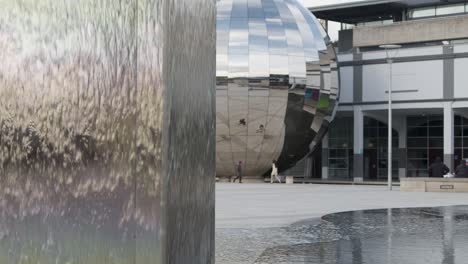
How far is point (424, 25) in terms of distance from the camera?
53.8 metres

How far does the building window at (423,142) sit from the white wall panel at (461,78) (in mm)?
7515

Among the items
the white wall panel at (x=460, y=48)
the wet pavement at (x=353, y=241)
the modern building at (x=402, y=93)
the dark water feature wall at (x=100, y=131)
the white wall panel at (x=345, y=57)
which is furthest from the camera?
the white wall panel at (x=345, y=57)

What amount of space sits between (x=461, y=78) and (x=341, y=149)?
41.5ft

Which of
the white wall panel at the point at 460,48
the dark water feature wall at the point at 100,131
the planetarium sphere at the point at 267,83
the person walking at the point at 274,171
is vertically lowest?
the person walking at the point at 274,171

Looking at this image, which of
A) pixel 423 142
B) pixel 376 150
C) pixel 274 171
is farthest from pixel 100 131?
pixel 376 150

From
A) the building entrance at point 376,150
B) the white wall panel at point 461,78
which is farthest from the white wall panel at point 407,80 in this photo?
the building entrance at point 376,150

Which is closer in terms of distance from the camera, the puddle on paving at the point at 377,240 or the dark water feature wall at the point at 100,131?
the dark water feature wall at the point at 100,131

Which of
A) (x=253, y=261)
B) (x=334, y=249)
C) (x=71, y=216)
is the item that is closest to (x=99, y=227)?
(x=71, y=216)

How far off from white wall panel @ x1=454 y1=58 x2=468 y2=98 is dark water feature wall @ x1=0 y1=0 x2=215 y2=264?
146ft

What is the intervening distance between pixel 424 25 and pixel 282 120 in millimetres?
17007

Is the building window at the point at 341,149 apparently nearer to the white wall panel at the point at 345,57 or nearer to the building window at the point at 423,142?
the building window at the point at 423,142

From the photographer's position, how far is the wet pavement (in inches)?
354

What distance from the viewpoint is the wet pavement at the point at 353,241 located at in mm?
8984

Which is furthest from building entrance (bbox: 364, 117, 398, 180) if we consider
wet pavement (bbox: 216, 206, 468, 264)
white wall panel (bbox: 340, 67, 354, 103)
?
wet pavement (bbox: 216, 206, 468, 264)
